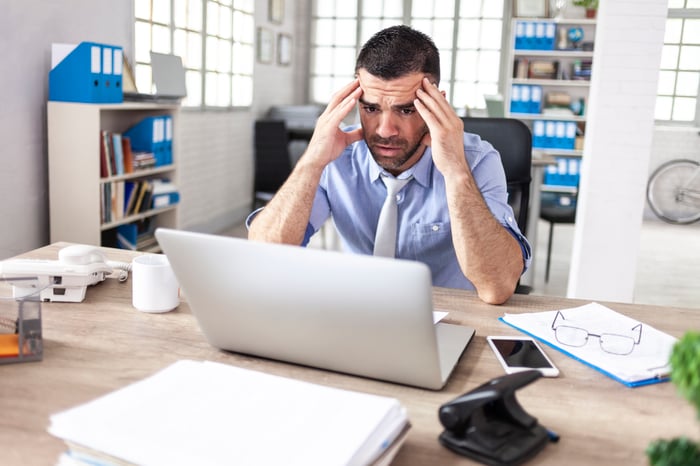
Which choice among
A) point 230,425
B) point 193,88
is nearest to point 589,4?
point 193,88

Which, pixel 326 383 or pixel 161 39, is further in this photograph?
pixel 161 39

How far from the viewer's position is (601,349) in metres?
1.09

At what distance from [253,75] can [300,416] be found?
230 inches

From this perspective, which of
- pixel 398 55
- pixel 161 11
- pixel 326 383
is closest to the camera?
pixel 326 383

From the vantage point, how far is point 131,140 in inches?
150

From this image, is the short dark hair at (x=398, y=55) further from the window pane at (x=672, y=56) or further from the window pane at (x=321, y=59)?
the window pane at (x=672, y=56)

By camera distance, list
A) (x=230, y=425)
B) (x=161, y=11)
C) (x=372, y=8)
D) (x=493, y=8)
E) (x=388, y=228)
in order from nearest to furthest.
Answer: (x=230, y=425) < (x=388, y=228) < (x=161, y=11) < (x=493, y=8) < (x=372, y=8)

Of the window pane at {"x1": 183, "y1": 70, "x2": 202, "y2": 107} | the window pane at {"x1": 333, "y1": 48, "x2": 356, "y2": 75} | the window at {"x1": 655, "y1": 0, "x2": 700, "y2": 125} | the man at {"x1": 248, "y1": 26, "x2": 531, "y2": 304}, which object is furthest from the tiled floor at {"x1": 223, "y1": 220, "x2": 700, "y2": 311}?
the man at {"x1": 248, "y1": 26, "x2": 531, "y2": 304}

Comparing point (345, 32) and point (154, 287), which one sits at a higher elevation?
point (345, 32)

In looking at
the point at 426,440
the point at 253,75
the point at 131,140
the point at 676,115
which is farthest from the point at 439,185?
the point at 676,115

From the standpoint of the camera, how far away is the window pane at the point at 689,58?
7090mm

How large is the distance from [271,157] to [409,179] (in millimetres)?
3723

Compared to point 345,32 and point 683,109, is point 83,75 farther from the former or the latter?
point 683,109

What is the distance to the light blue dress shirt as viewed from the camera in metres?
1.67
